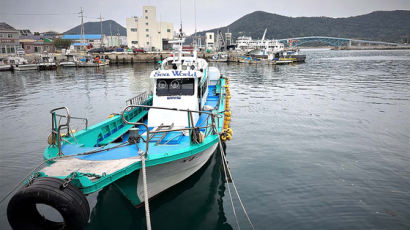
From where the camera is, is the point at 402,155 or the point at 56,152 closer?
the point at 56,152

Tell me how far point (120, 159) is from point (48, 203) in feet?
6.15

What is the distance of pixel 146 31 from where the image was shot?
291ft

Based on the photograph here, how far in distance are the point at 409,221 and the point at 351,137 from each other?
683 cm

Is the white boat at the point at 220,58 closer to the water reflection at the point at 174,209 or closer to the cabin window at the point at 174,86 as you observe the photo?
the cabin window at the point at 174,86

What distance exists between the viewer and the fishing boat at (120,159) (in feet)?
16.4

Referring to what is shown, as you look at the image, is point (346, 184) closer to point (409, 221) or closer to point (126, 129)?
point (409, 221)

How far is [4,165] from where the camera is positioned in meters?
10.5

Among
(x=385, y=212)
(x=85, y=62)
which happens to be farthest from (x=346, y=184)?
(x=85, y=62)

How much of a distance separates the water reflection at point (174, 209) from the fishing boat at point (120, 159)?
1.34 ft

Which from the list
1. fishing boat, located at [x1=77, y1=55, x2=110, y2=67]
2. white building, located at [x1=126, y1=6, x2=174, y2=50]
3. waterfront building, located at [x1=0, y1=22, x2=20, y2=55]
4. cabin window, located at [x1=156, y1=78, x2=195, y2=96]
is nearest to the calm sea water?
cabin window, located at [x1=156, y1=78, x2=195, y2=96]

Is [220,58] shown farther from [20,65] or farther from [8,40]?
[8,40]

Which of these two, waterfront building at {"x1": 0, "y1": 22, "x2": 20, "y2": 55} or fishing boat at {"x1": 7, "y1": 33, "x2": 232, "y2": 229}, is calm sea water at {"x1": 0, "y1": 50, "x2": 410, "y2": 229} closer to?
fishing boat at {"x1": 7, "y1": 33, "x2": 232, "y2": 229}

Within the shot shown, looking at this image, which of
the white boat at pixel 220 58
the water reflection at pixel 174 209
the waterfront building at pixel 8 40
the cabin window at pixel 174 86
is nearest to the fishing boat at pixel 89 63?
the waterfront building at pixel 8 40

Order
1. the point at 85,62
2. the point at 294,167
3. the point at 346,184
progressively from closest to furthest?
1. the point at 346,184
2. the point at 294,167
3. the point at 85,62
